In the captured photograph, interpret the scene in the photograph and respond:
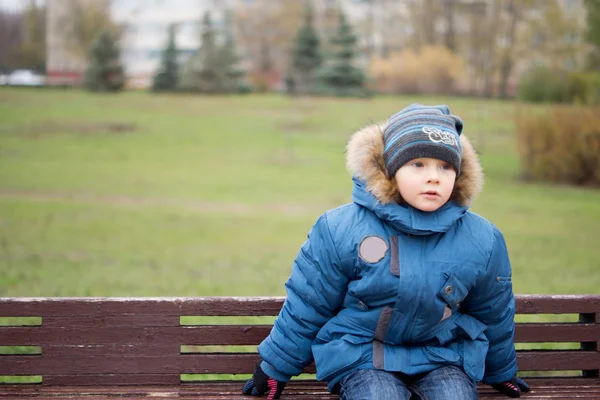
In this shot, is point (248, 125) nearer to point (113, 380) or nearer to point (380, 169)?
point (113, 380)

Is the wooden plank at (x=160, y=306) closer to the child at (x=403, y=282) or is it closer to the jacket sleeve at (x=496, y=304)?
the child at (x=403, y=282)

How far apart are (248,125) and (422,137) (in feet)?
57.2

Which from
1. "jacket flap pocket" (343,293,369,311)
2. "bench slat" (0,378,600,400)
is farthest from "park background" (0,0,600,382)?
"jacket flap pocket" (343,293,369,311)

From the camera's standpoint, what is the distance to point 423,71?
1970 cm

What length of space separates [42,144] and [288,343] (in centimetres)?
1560

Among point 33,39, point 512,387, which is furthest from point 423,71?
point 512,387

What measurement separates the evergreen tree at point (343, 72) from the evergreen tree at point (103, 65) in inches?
212

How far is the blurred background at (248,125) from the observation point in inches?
375

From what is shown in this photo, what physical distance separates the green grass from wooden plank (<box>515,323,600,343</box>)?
1.12 meters

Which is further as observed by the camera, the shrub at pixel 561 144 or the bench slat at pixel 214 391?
the shrub at pixel 561 144

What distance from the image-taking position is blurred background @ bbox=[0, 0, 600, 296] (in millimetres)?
9531

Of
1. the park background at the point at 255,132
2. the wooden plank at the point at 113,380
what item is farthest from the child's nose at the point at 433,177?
the park background at the point at 255,132

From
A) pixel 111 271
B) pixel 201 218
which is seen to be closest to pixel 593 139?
pixel 201 218

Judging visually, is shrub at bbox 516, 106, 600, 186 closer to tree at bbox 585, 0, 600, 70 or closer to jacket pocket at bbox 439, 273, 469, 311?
tree at bbox 585, 0, 600, 70
